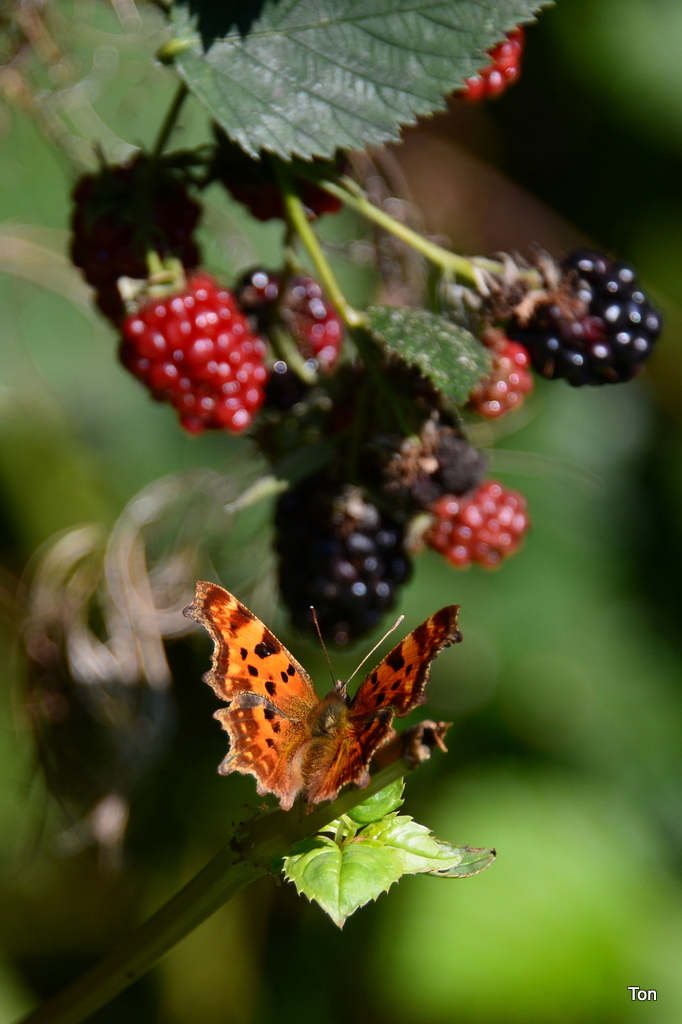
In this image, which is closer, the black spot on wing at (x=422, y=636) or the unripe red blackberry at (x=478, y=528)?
the black spot on wing at (x=422, y=636)

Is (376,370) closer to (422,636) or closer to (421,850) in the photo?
(422,636)

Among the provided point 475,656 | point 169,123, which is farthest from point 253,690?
point 475,656

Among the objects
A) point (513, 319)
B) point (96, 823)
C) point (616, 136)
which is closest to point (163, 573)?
point (96, 823)

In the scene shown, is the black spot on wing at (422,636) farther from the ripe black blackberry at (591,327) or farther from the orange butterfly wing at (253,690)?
the ripe black blackberry at (591,327)

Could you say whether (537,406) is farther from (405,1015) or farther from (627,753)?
(405,1015)

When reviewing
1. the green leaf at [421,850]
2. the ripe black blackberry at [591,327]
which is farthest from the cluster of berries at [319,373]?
the green leaf at [421,850]

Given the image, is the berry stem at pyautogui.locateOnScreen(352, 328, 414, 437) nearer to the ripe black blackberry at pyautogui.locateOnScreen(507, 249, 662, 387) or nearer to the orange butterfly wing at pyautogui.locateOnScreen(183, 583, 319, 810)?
the ripe black blackberry at pyautogui.locateOnScreen(507, 249, 662, 387)

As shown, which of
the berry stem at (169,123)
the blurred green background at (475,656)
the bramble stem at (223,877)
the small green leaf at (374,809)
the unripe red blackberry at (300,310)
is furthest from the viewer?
the blurred green background at (475,656)
